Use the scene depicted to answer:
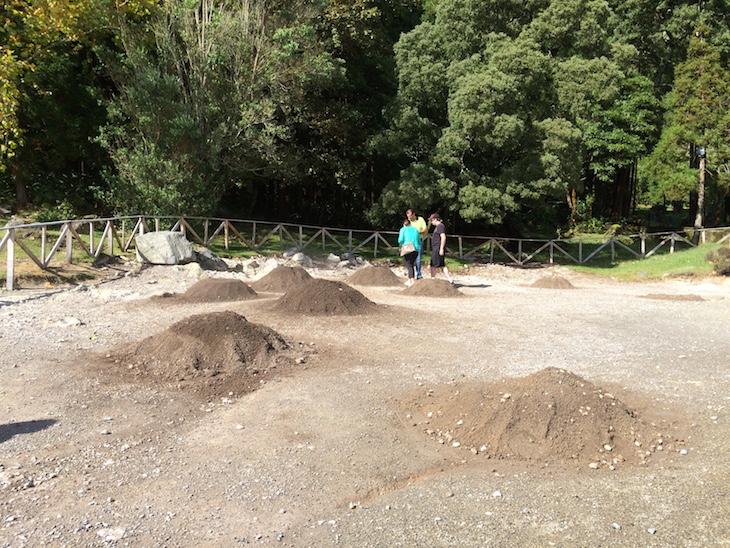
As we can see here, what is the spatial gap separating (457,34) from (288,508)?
22.7 meters

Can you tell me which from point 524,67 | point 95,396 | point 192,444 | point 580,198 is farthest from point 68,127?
point 580,198

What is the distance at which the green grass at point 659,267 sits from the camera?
20.5 m

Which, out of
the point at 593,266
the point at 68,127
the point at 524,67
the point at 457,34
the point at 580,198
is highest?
the point at 457,34

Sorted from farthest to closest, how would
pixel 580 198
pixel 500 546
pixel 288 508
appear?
pixel 580 198
pixel 288 508
pixel 500 546

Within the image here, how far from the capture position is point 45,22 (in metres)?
18.3

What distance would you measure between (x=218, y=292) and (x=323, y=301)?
243 centimetres

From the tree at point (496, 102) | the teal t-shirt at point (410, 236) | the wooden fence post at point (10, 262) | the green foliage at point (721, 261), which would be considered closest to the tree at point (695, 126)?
the tree at point (496, 102)

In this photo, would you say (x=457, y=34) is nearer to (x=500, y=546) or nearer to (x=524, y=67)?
(x=524, y=67)

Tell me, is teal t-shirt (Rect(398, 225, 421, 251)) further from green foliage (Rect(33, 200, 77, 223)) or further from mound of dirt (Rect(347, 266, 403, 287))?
green foliage (Rect(33, 200, 77, 223))

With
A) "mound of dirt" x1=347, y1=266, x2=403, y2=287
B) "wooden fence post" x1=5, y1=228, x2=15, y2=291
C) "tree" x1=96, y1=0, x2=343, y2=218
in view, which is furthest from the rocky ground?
"tree" x1=96, y1=0, x2=343, y2=218

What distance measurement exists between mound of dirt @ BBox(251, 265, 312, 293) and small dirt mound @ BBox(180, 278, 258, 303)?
1237 mm

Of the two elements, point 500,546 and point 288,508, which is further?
point 288,508

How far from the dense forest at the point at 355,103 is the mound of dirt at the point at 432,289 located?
838 centimetres

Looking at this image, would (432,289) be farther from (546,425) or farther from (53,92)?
(53,92)
